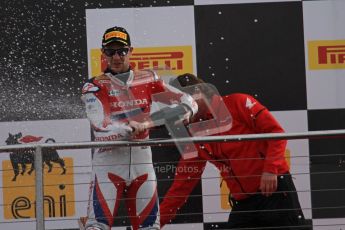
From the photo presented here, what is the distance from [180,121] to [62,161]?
71cm

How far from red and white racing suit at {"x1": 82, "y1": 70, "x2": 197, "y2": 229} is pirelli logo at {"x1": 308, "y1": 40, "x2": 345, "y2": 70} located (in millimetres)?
782

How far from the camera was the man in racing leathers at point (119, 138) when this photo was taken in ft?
11.0

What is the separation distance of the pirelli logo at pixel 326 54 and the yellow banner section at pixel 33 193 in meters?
1.28

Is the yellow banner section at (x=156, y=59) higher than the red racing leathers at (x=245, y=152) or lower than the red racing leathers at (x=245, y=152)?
higher

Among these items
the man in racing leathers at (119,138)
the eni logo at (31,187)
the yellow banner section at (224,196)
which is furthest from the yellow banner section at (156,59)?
the yellow banner section at (224,196)

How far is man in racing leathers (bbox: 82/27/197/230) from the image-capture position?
3350mm

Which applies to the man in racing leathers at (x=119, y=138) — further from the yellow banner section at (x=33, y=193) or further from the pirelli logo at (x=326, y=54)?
the pirelli logo at (x=326, y=54)

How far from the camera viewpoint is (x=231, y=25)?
3902 millimetres

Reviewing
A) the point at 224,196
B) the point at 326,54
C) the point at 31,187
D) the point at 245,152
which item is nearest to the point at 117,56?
the point at 245,152

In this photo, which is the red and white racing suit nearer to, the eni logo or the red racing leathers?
the red racing leathers

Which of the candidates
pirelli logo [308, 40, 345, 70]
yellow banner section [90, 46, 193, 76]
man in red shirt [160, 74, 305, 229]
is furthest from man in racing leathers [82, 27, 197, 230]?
pirelli logo [308, 40, 345, 70]

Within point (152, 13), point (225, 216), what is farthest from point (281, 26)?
point (225, 216)

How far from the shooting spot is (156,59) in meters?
3.86

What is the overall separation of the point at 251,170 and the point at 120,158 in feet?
1.85
